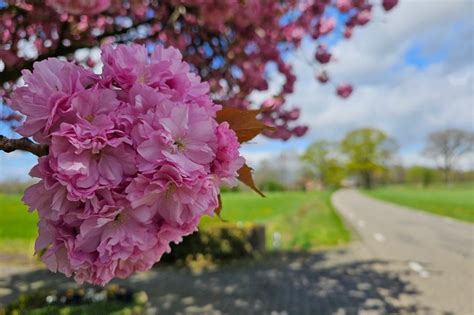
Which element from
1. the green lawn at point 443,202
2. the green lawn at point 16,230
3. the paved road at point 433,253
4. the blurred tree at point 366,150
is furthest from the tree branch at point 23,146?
the blurred tree at point 366,150

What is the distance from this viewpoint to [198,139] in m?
1.06

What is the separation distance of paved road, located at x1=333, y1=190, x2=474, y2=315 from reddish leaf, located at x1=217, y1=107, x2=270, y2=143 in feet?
20.8

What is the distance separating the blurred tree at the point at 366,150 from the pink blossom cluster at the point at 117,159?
322ft

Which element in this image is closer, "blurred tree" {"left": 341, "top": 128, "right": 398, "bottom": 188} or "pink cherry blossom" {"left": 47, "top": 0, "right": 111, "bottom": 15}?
"pink cherry blossom" {"left": 47, "top": 0, "right": 111, "bottom": 15}

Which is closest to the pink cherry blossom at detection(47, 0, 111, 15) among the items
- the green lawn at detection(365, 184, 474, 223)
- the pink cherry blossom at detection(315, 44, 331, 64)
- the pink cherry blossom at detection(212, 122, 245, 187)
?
the pink cherry blossom at detection(212, 122, 245, 187)

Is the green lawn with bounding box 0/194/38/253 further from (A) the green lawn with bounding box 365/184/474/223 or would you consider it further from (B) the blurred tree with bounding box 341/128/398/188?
(B) the blurred tree with bounding box 341/128/398/188

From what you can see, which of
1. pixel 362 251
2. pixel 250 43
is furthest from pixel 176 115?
pixel 362 251

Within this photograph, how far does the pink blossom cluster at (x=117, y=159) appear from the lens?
3.28 ft

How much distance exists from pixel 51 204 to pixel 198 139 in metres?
0.36

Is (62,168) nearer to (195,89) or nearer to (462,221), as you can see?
(195,89)

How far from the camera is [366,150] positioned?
9731 cm

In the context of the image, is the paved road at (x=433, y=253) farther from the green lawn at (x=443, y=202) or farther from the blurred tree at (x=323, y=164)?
the blurred tree at (x=323, y=164)

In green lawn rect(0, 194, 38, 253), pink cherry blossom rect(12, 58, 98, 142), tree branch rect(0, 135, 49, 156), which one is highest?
pink cherry blossom rect(12, 58, 98, 142)

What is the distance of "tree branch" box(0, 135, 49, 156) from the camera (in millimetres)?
1146
